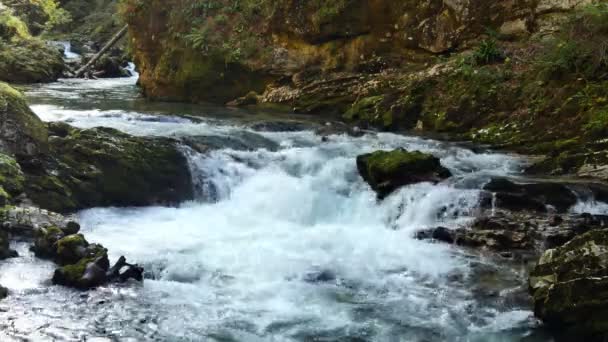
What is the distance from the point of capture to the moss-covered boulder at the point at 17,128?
10.9 m

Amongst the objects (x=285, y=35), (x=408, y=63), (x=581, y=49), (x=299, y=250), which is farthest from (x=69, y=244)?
(x=285, y=35)

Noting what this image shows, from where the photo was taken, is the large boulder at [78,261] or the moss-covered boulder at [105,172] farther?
the moss-covered boulder at [105,172]

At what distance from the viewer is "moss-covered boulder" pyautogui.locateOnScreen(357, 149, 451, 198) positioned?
11250 mm

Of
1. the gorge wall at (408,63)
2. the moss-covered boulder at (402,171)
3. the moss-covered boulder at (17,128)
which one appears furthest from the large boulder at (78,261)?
the gorge wall at (408,63)

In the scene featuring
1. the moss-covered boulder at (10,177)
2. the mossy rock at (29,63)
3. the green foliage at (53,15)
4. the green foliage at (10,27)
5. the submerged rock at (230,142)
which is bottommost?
the moss-covered boulder at (10,177)

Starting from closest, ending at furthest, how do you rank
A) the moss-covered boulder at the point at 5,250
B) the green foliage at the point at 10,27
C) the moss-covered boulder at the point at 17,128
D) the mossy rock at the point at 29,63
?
the moss-covered boulder at the point at 5,250, the moss-covered boulder at the point at 17,128, the mossy rock at the point at 29,63, the green foliage at the point at 10,27

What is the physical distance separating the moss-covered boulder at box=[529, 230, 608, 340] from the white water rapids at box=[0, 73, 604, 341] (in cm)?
33

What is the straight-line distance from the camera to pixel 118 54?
120ft

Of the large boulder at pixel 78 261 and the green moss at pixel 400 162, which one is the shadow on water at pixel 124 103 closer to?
the green moss at pixel 400 162

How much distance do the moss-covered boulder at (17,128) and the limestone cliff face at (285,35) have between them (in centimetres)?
992

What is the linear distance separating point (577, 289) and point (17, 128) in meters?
8.85

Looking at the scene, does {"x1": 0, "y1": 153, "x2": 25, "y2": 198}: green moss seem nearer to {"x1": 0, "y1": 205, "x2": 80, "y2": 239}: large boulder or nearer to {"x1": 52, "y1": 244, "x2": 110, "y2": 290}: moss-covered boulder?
{"x1": 0, "y1": 205, "x2": 80, "y2": 239}: large boulder

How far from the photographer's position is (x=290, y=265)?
8.77 meters

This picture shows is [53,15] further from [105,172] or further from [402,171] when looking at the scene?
[402,171]
